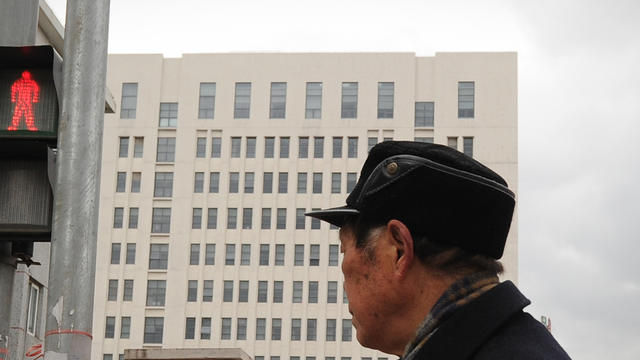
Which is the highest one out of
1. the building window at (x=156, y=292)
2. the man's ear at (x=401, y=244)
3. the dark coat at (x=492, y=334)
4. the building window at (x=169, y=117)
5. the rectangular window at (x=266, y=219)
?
the building window at (x=169, y=117)

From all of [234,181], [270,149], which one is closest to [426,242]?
[234,181]

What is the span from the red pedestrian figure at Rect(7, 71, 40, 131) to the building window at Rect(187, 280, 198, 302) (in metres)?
82.9

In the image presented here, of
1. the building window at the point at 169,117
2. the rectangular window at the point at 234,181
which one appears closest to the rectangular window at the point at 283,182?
the rectangular window at the point at 234,181

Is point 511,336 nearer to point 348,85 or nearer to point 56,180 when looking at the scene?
Answer: point 56,180

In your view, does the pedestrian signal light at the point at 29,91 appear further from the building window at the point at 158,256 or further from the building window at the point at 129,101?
the building window at the point at 129,101

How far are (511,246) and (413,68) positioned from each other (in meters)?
15.3

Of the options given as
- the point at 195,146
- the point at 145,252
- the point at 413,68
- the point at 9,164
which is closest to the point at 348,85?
the point at 413,68

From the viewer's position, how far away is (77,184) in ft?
20.8

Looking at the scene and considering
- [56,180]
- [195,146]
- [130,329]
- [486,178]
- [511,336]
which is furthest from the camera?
[195,146]

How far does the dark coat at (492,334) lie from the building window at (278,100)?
300 ft

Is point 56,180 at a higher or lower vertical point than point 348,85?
lower

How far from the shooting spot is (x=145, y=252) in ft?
297

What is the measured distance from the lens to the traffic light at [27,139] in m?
6.59

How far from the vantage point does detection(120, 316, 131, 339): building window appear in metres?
87.8
